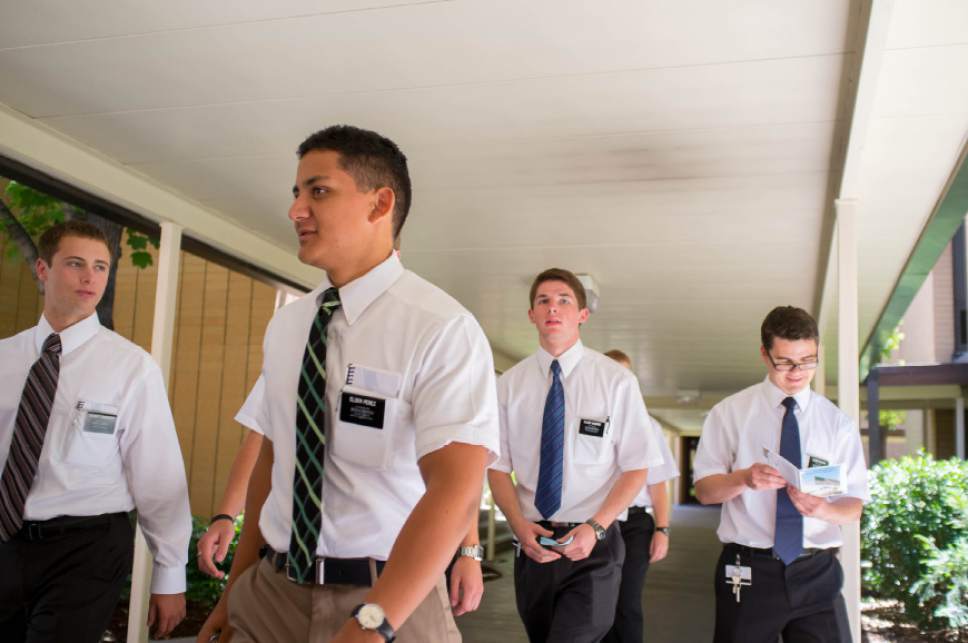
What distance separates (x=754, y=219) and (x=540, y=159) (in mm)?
1968

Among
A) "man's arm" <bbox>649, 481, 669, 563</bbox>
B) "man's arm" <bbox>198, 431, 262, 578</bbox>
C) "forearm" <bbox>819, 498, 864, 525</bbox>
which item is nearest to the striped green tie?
"man's arm" <bbox>198, 431, 262, 578</bbox>

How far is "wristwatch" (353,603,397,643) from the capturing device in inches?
55.3

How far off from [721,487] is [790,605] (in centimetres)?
48

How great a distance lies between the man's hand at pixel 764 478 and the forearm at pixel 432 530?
1868 mm

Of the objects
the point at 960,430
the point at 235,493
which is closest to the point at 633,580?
the point at 235,493

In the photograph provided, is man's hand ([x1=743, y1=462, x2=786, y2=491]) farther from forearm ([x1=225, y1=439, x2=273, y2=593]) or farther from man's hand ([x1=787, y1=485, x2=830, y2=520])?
forearm ([x1=225, y1=439, x2=273, y2=593])

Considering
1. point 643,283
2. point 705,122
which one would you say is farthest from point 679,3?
point 643,283

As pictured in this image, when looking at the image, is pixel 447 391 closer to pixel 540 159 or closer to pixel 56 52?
pixel 56 52

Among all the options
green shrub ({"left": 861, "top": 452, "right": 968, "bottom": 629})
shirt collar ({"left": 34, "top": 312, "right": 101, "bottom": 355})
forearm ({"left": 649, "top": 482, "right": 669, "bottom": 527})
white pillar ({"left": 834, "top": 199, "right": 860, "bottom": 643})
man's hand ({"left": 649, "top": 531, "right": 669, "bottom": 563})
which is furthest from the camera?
green shrub ({"left": 861, "top": 452, "right": 968, "bottom": 629})

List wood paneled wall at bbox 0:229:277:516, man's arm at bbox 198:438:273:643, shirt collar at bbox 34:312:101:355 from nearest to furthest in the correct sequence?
man's arm at bbox 198:438:273:643 → shirt collar at bbox 34:312:101:355 → wood paneled wall at bbox 0:229:277:516

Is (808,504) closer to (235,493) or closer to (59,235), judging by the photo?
(235,493)

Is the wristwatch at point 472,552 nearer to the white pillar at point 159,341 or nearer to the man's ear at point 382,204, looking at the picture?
the man's ear at point 382,204

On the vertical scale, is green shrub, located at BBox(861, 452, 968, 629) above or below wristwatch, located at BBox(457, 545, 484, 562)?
below

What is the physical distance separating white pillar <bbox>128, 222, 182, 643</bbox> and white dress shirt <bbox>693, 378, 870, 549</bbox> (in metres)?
3.46
